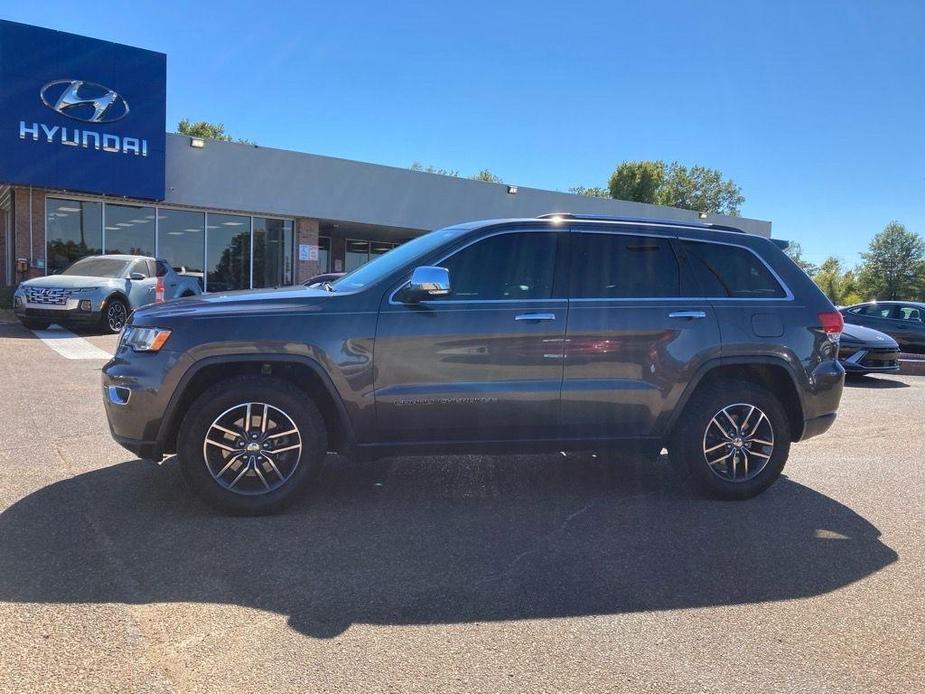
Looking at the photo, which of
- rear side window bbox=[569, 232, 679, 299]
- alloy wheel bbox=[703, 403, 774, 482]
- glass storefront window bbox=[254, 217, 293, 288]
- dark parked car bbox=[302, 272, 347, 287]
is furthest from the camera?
glass storefront window bbox=[254, 217, 293, 288]

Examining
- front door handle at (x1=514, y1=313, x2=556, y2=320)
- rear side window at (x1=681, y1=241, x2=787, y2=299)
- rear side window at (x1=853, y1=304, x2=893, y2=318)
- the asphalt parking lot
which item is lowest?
the asphalt parking lot

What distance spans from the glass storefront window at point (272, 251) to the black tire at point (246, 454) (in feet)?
59.7

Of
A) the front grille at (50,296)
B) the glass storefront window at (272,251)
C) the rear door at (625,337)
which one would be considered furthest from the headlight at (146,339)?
the glass storefront window at (272,251)

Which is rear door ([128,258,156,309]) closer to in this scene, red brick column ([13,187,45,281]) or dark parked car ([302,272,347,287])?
red brick column ([13,187,45,281])

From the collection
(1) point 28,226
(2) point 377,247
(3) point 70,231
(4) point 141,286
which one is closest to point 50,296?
(4) point 141,286

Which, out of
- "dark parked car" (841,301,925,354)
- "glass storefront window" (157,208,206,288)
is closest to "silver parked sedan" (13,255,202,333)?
"glass storefront window" (157,208,206,288)

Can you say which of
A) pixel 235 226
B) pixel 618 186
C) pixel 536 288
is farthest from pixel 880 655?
pixel 618 186

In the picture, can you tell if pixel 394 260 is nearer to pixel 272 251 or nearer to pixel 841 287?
pixel 272 251

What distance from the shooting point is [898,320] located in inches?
631

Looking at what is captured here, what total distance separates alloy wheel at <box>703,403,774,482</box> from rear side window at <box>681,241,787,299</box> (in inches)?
32.1

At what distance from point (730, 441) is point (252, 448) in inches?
125

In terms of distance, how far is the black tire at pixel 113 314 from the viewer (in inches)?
542

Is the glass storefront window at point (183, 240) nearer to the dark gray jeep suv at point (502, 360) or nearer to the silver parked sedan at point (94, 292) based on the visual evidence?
the silver parked sedan at point (94, 292)

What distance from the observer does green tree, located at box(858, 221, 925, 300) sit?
210ft
